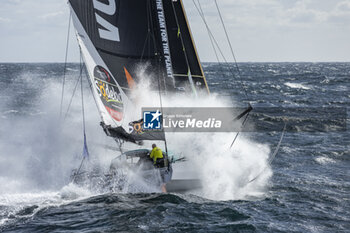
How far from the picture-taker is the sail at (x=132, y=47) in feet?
42.8

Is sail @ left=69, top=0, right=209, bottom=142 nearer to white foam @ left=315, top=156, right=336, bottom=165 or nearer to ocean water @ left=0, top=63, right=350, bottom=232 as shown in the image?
ocean water @ left=0, top=63, right=350, bottom=232

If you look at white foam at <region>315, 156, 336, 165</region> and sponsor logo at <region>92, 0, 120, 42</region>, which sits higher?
sponsor logo at <region>92, 0, 120, 42</region>

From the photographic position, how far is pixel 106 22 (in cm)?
1332

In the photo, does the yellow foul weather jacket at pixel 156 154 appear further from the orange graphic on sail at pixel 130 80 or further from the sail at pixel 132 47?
the orange graphic on sail at pixel 130 80

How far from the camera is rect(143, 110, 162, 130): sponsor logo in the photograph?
13.6m

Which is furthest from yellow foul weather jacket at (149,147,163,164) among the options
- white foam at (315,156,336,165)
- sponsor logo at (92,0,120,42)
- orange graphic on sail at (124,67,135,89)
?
white foam at (315,156,336,165)

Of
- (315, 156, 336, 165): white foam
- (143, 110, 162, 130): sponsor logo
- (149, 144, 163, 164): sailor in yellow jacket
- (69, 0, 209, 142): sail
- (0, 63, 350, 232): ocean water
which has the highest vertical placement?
(69, 0, 209, 142): sail

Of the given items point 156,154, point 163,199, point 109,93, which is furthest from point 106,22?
point 163,199

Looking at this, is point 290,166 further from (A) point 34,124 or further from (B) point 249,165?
(A) point 34,124

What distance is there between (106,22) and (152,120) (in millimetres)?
3760

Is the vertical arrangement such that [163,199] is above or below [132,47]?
below

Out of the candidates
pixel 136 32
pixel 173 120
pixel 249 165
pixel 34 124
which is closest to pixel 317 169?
pixel 249 165

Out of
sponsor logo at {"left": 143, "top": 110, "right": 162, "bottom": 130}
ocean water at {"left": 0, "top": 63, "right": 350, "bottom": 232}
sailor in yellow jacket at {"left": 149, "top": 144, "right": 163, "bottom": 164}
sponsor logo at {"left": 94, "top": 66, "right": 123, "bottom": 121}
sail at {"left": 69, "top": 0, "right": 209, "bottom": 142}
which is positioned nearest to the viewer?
ocean water at {"left": 0, "top": 63, "right": 350, "bottom": 232}

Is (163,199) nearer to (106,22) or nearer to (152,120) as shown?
(152,120)
